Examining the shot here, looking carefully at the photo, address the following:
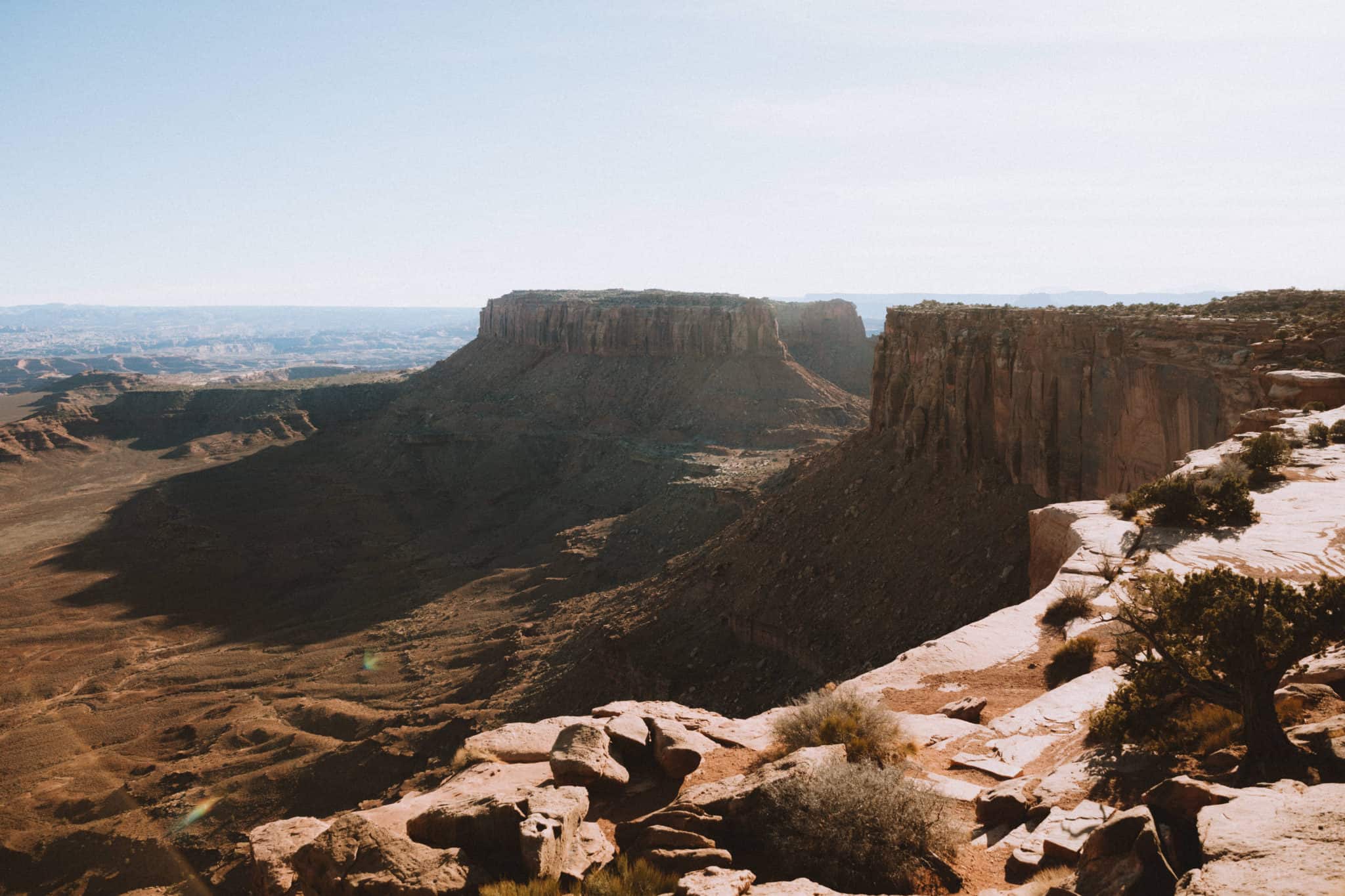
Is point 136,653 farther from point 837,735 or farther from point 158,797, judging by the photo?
point 837,735

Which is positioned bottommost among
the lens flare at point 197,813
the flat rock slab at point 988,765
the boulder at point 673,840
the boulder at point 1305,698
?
the lens flare at point 197,813

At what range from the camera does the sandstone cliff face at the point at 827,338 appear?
99.1m

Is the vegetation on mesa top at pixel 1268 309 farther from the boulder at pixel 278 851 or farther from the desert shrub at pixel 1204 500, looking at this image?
the boulder at pixel 278 851

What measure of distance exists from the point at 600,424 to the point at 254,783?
54677 millimetres

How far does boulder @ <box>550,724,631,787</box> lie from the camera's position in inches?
381

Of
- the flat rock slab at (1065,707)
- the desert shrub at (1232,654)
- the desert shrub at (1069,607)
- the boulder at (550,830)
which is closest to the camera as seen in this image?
the desert shrub at (1232,654)

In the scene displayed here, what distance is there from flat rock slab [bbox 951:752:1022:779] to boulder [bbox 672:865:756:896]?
404cm

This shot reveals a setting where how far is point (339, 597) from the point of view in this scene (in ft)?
171

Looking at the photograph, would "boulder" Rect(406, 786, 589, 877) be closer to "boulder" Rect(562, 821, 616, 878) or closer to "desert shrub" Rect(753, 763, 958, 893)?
"boulder" Rect(562, 821, 616, 878)

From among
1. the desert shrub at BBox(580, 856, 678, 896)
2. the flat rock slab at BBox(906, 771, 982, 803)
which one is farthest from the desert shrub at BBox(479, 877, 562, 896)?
the flat rock slab at BBox(906, 771, 982, 803)

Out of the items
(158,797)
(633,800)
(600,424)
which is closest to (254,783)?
(158,797)

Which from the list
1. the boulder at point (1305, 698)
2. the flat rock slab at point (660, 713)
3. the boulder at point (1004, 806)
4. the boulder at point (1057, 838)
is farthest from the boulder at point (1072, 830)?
the flat rock slab at point (660, 713)

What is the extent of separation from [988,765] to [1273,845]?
4.78 meters

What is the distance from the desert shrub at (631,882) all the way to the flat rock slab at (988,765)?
4.59 m
